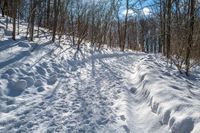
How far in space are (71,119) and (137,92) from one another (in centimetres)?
302

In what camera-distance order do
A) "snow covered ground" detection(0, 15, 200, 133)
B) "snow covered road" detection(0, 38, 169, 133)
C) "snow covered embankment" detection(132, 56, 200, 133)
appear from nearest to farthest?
"snow covered embankment" detection(132, 56, 200, 133) < "snow covered ground" detection(0, 15, 200, 133) < "snow covered road" detection(0, 38, 169, 133)

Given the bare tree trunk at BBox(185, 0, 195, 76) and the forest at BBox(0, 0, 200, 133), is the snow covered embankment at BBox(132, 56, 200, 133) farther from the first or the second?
the bare tree trunk at BBox(185, 0, 195, 76)

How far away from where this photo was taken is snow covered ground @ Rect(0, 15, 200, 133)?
16.6 feet

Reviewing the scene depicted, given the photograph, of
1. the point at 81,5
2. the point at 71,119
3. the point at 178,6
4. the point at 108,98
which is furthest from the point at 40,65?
the point at 81,5

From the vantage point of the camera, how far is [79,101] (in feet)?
21.9

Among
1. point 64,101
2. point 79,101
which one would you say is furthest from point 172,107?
point 64,101

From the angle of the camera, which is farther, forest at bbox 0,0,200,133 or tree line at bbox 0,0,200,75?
tree line at bbox 0,0,200,75

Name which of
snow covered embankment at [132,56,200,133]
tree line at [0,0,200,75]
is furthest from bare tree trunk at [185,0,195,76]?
snow covered embankment at [132,56,200,133]

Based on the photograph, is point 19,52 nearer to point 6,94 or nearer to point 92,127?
point 6,94

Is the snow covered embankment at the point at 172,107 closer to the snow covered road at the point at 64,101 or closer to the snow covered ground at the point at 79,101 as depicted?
the snow covered ground at the point at 79,101

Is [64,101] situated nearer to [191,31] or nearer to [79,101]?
[79,101]

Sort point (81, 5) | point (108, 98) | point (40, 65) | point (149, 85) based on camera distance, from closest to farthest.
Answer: point (108, 98), point (149, 85), point (40, 65), point (81, 5)

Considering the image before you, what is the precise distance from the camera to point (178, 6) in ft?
37.2

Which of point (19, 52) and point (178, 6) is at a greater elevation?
point (178, 6)
